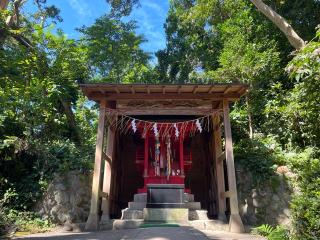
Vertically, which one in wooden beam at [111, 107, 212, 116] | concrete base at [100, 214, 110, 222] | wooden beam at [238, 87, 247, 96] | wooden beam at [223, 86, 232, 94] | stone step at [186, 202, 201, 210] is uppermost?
wooden beam at [223, 86, 232, 94]

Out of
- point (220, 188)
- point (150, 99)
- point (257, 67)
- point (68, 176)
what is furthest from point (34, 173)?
point (257, 67)

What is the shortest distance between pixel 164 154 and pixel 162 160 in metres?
0.28

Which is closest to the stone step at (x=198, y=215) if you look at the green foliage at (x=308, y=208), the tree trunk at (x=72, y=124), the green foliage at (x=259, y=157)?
the green foliage at (x=259, y=157)

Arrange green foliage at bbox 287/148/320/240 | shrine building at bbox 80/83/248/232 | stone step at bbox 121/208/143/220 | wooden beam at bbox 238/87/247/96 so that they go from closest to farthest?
green foliage at bbox 287/148/320/240 → shrine building at bbox 80/83/248/232 → stone step at bbox 121/208/143/220 → wooden beam at bbox 238/87/247/96

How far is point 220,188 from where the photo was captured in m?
11.1

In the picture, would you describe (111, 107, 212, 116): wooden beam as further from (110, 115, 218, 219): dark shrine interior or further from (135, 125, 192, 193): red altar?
(110, 115, 218, 219): dark shrine interior

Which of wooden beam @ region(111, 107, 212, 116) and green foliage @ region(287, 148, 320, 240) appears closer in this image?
green foliage @ region(287, 148, 320, 240)

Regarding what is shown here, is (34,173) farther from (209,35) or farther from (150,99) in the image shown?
(209,35)

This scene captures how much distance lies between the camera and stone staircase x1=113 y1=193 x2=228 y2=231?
9375 mm

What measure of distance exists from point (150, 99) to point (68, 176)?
390cm

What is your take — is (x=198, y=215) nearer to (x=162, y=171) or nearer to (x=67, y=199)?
(x=162, y=171)

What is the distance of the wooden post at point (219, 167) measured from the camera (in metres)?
10.9

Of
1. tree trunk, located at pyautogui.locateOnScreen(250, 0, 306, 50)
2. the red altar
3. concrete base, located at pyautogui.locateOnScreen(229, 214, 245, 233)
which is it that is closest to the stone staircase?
concrete base, located at pyautogui.locateOnScreen(229, 214, 245, 233)

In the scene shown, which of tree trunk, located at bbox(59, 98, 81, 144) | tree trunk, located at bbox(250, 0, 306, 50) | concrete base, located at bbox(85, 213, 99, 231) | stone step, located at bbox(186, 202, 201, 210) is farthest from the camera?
tree trunk, located at bbox(59, 98, 81, 144)
